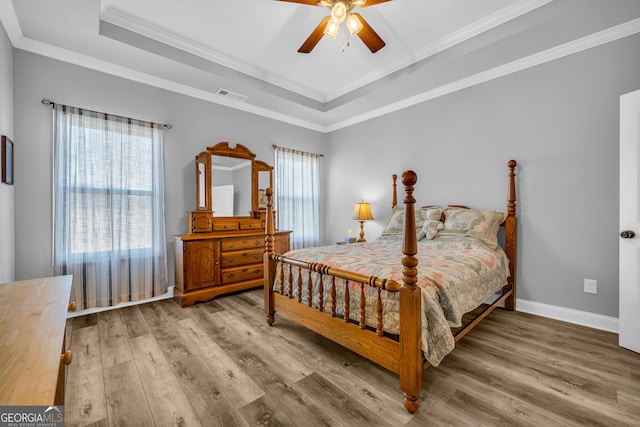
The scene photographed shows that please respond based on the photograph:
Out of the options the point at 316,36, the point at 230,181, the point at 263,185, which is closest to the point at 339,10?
the point at 316,36

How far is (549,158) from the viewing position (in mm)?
2832

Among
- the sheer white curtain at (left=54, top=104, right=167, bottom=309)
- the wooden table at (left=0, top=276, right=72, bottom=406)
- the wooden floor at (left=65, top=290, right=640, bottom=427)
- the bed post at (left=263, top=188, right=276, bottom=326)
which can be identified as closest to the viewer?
the wooden table at (left=0, top=276, right=72, bottom=406)

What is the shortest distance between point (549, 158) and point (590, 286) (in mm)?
1280

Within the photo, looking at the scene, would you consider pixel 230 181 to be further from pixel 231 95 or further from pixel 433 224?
pixel 433 224

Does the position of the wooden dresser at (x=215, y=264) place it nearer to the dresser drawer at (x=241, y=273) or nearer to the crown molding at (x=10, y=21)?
the dresser drawer at (x=241, y=273)

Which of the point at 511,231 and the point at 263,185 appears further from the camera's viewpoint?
the point at 263,185

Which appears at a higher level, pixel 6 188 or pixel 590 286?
pixel 6 188

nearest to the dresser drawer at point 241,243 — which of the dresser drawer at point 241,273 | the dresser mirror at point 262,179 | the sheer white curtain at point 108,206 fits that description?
the dresser drawer at point 241,273

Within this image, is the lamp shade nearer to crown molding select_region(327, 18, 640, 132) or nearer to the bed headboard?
crown molding select_region(327, 18, 640, 132)

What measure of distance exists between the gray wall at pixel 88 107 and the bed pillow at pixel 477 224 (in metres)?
3.01

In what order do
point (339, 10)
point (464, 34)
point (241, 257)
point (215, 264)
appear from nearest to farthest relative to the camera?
point (339, 10), point (464, 34), point (215, 264), point (241, 257)

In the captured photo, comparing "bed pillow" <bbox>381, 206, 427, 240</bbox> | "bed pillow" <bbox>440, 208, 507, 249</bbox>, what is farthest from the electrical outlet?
"bed pillow" <bbox>381, 206, 427, 240</bbox>

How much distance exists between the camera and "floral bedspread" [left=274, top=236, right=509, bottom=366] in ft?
5.21

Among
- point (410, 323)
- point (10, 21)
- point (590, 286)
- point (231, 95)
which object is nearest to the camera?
point (410, 323)
